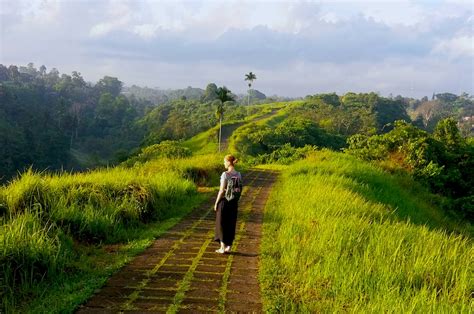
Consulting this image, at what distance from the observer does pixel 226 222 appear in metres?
7.63

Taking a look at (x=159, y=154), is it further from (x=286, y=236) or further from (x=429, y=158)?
(x=286, y=236)

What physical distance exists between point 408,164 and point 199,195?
50.7 feet

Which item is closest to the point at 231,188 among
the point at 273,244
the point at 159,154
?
the point at 273,244

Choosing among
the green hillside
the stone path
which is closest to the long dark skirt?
the stone path

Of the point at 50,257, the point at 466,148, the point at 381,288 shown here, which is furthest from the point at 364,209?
the point at 466,148

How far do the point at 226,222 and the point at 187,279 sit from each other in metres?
1.69

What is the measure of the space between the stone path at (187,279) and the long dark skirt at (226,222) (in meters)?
0.28

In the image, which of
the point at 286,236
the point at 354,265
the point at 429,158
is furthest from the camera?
the point at 429,158

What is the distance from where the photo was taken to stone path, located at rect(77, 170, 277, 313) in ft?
17.3

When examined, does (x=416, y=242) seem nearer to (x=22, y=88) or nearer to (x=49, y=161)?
(x=49, y=161)

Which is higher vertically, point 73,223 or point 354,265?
point 354,265

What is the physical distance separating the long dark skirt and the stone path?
277 mm

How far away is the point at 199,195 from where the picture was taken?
1355 centimetres

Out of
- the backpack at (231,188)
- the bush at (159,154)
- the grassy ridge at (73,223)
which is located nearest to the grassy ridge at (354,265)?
the backpack at (231,188)
